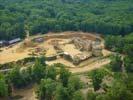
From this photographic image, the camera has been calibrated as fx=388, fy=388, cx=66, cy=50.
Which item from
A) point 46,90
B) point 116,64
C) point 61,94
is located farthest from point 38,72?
point 116,64

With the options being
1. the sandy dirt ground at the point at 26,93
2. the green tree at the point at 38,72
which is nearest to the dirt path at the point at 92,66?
the green tree at the point at 38,72

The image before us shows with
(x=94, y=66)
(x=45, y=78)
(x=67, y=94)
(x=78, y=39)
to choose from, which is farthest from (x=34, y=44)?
(x=67, y=94)

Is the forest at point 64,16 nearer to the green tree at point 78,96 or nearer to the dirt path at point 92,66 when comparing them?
the dirt path at point 92,66

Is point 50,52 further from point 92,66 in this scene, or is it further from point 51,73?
point 51,73

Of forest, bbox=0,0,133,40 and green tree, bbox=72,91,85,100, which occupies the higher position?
forest, bbox=0,0,133,40

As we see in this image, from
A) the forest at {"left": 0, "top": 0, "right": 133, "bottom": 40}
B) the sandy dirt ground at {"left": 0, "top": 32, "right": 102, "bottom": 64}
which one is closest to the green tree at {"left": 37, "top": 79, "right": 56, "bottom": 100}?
the sandy dirt ground at {"left": 0, "top": 32, "right": 102, "bottom": 64}

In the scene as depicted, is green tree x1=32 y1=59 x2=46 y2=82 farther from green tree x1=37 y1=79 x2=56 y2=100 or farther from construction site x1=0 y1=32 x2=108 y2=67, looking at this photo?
construction site x1=0 y1=32 x2=108 y2=67
